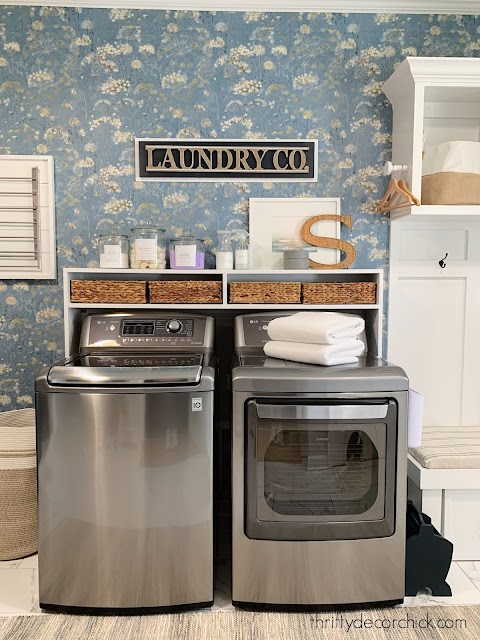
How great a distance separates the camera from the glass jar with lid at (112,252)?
8.94 feet

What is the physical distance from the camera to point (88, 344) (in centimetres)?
264

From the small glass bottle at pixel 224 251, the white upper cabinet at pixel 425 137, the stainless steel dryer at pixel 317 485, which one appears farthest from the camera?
the small glass bottle at pixel 224 251

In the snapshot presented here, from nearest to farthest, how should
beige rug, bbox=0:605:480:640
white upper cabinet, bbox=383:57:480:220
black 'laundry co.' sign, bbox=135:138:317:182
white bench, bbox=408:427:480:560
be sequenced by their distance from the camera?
beige rug, bbox=0:605:480:640, white bench, bbox=408:427:480:560, white upper cabinet, bbox=383:57:480:220, black 'laundry co.' sign, bbox=135:138:317:182

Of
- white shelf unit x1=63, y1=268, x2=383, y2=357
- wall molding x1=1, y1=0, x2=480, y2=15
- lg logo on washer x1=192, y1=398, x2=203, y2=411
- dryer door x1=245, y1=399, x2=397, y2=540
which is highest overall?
wall molding x1=1, y1=0, x2=480, y2=15

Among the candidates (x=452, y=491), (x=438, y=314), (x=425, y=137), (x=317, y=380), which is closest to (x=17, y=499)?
(x=317, y=380)

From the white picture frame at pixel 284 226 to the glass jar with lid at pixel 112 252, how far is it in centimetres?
66

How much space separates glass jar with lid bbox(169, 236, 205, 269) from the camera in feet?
9.04

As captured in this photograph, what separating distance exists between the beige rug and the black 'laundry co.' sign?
1978 millimetres

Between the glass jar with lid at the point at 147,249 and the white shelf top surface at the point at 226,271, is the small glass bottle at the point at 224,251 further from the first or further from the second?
the glass jar with lid at the point at 147,249

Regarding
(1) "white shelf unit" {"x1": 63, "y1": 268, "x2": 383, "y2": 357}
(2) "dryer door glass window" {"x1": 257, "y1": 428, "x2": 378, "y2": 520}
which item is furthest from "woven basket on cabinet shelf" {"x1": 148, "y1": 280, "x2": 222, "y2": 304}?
(2) "dryer door glass window" {"x1": 257, "y1": 428, "x2": 378, "y2": 520}

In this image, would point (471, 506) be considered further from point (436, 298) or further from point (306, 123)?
point (306, 123)

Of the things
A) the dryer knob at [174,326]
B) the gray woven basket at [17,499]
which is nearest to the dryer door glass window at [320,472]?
the dryer knob at [174,326]

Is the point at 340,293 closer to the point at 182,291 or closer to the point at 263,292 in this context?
the point at 263,292

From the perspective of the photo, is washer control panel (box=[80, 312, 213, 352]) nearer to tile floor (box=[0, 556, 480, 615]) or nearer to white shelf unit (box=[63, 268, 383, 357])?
white shelf unit (box=[63, 268, 383, 357])
